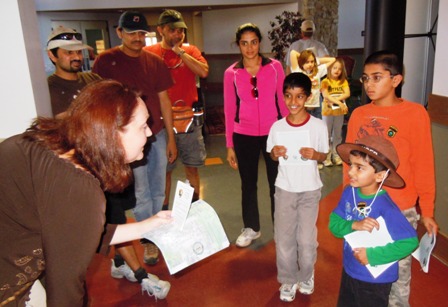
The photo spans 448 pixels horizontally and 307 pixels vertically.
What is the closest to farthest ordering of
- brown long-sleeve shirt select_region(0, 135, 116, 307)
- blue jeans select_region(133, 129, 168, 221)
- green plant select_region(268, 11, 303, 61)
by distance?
→ brown long-sleeve shirt select_region(0, 135, 116, 307)
blue jeans select_region(133, 129, 168, 221)
green plant select_region(268, 11, 303, 61)

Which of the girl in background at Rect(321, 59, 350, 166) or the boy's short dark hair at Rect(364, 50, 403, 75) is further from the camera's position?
the girl in background at Rect(321, 59, 350, 166)

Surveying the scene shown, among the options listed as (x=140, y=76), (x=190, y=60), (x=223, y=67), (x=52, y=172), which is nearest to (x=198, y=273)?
(x=140, y=76)

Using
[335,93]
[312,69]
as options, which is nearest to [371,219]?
[312,69]

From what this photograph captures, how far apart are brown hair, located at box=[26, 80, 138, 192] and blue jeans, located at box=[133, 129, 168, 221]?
1.65m

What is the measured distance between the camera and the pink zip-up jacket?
314 cm

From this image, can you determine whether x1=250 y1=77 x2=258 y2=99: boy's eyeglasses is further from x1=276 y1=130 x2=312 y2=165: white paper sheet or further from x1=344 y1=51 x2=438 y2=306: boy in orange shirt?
x1=344 y1=51 x2=438 y2=306: boy in orange shirt

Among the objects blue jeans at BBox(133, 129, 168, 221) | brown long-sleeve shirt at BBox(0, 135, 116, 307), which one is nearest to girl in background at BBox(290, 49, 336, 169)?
blue jeans at BBox(133, 129, 168, 221)

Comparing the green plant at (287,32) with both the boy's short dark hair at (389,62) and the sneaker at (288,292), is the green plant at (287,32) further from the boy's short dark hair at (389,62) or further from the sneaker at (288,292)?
the sneaker at (288,292)

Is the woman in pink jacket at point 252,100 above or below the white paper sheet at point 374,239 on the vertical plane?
above

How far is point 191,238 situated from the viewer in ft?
6.01

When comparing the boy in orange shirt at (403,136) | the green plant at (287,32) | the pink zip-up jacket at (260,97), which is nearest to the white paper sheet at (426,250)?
the boy in orange shirt at (403,136)

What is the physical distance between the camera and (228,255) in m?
3.46

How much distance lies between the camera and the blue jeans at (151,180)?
10.1 ft

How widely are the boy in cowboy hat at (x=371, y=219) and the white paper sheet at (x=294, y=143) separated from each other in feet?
1.91
